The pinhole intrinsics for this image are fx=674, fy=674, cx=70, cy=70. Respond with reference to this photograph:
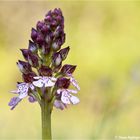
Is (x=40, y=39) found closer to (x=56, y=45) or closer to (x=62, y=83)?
(x=56, y=45)

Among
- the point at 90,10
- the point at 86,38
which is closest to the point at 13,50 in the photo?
the point at 86,38

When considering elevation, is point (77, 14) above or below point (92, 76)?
above

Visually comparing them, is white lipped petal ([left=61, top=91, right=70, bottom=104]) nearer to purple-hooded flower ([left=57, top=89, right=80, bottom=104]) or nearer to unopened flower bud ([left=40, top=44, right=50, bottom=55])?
purple-hooded flower ([left=57, top=89, right=80, bottom=104])

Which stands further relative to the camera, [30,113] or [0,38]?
[0,38]

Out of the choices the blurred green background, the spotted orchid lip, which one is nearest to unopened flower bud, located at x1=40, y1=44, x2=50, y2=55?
the spotted orchid lip

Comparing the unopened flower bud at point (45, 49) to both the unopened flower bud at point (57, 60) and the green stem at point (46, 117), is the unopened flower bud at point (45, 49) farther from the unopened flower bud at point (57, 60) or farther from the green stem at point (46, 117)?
the green stem at point (46, 117)

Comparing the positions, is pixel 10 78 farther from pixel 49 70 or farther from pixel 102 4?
pixel 49 70
